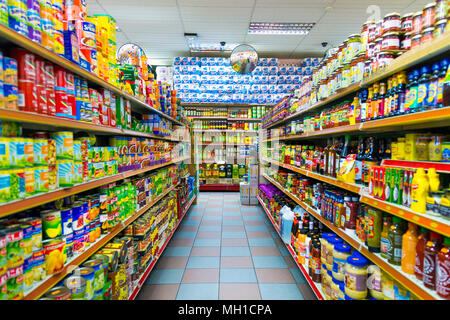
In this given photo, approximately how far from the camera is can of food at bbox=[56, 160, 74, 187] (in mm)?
1408

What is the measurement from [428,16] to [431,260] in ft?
4.06

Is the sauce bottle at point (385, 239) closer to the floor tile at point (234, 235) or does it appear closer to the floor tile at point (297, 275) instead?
the floor tile at point (297, 275)

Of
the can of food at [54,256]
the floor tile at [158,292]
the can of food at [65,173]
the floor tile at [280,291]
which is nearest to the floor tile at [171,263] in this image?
the floor tile at [158,292]

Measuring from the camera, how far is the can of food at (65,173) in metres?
1.41

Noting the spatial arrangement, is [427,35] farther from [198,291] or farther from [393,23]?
[198,291]

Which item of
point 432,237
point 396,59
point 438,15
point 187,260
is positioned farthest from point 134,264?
point 438,15

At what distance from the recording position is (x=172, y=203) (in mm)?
4070

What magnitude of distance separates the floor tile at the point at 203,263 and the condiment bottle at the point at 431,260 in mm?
2438

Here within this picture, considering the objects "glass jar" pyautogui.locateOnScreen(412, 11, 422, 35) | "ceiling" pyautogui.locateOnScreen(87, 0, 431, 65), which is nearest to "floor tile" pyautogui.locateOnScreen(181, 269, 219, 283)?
"glass jar" pyautogui.locateOnScreen(412, 11, 422, 35)

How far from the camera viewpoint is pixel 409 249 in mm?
1343

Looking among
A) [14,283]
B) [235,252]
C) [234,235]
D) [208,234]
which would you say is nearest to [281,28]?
[234,235]

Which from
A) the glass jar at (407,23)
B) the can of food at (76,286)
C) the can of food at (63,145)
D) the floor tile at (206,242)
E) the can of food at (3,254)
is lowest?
the floor tile at (206,242)

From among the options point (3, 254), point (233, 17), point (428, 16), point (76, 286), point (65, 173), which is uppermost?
point (233, 17)

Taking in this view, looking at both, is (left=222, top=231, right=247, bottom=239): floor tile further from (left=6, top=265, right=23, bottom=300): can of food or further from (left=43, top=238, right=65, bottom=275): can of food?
(left=6, top=265, right=23, bottom=300): can of food
